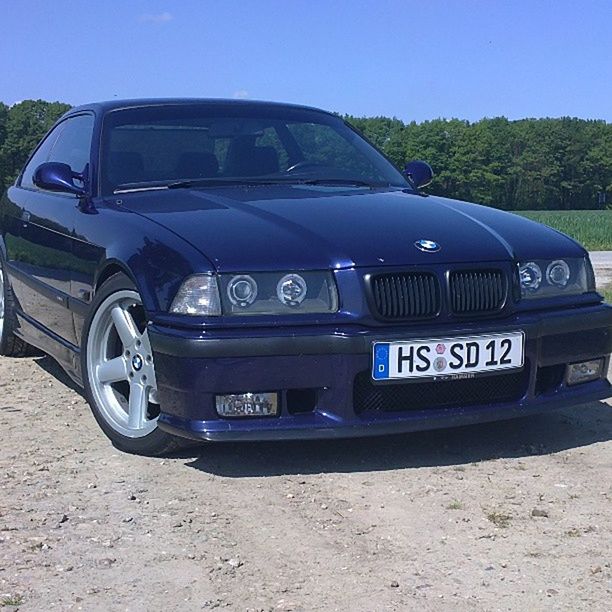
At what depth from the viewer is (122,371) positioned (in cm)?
435

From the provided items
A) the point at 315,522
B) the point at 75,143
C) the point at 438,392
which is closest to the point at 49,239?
the point at 75,143

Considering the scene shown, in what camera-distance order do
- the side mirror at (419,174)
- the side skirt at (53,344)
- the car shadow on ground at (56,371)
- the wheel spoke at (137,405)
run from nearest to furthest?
the wheel spoke at (137,405), the side skirt at (53,344), the car shadow on ground at (56,371), the side mirror at (419,174)

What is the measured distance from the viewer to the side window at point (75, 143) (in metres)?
5.34

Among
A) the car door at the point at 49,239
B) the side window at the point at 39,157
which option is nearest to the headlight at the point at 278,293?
the car door at the point at 49,239

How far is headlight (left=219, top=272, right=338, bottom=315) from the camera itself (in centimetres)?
383

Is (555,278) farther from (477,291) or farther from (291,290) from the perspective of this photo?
(291,290)

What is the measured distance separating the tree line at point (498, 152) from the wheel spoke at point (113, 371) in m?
62.6

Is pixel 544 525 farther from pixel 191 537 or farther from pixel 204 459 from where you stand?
pixel 204 459

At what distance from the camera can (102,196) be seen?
485cm

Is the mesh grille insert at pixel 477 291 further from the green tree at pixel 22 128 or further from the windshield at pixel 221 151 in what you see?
the green tree at pixel 22 128

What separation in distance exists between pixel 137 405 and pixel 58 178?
1.39m

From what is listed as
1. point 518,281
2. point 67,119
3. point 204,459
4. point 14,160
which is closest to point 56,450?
point 204,459

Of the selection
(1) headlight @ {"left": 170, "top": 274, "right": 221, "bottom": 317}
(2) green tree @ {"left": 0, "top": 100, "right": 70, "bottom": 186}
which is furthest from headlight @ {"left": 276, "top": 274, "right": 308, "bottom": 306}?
(2) green tree @ {"left": 0, "top": 100, "right": 70, "bottom": 186}

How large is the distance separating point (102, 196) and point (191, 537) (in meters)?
2.06
